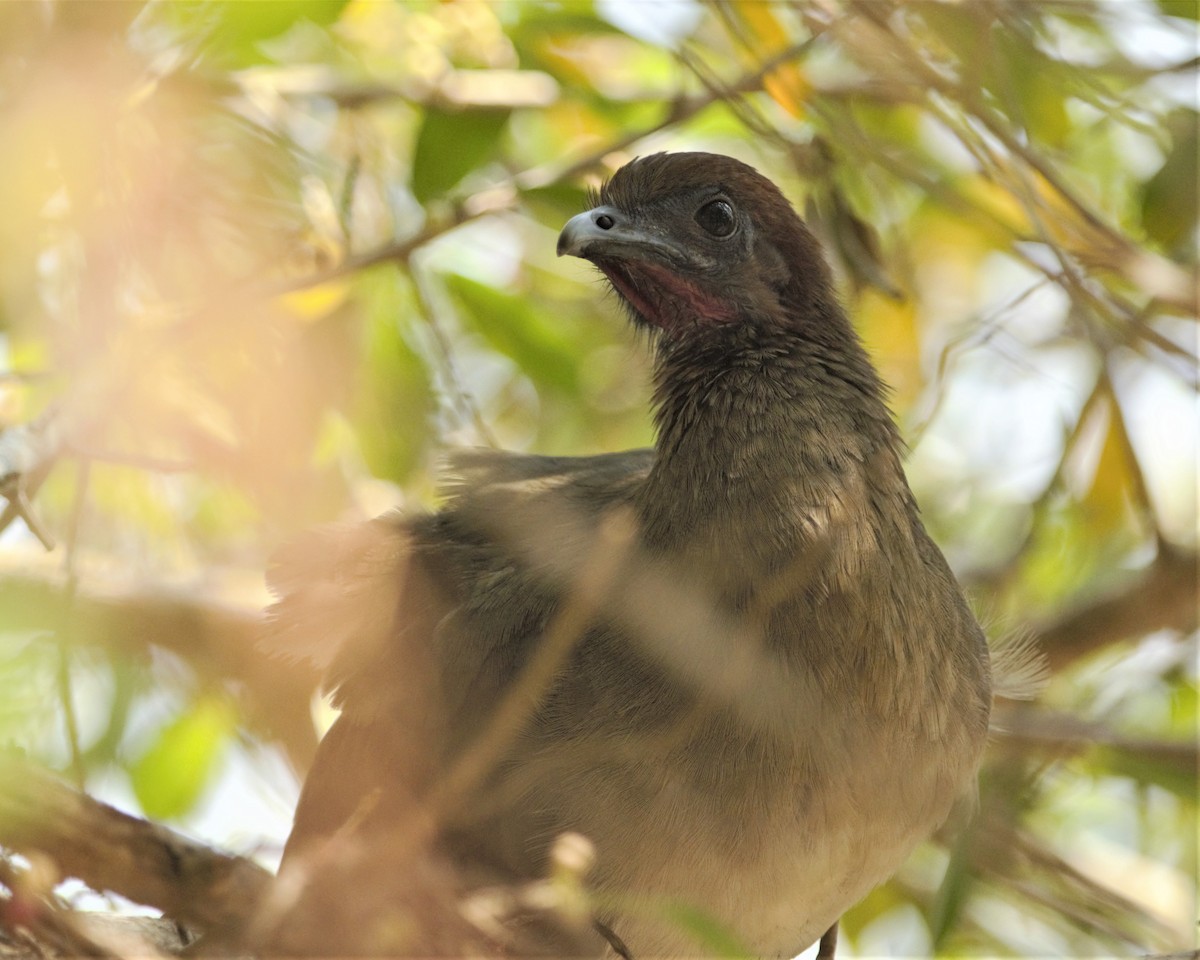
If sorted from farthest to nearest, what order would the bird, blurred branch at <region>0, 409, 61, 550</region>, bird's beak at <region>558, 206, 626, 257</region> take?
bird's beak at <region>558, 206, 626, 257</region> → blurred branch at <region>0, 409, 61, 550</region> → the bird

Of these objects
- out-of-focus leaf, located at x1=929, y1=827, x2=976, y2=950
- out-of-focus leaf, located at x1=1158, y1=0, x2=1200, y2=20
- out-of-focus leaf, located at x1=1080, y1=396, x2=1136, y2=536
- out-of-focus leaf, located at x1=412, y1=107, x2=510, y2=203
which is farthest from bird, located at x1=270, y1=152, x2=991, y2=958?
out-of-focus leaf, located at x1=1080, y1=396, x2=1136, y2=536

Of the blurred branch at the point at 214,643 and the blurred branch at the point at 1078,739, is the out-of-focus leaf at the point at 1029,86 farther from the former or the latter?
the blurred branch at the point at 214,643

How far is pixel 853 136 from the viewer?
4234 mm

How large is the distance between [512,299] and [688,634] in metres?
2.13

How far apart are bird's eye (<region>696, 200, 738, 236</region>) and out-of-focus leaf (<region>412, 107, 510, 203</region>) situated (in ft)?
3.11

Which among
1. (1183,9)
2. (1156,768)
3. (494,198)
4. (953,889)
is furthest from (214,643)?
(1183,9)

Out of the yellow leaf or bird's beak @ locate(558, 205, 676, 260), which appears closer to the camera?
bird's beak @ locate(558, 205, 676, 260)

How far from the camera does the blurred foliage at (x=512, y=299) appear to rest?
372 centimetres

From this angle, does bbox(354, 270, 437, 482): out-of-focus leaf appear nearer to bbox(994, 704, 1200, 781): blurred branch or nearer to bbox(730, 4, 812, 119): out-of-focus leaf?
bbox(730, 4, 812, 119): out-of-focus leaf

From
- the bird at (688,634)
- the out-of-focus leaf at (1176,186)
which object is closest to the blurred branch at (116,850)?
the bird at (688,634)

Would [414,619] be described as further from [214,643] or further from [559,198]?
[559,198]

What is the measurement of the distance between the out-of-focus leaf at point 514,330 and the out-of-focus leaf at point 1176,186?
191 cm

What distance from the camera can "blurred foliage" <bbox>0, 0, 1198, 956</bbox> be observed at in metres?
3.72

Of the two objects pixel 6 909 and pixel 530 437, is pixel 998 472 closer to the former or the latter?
pixel 530 437
